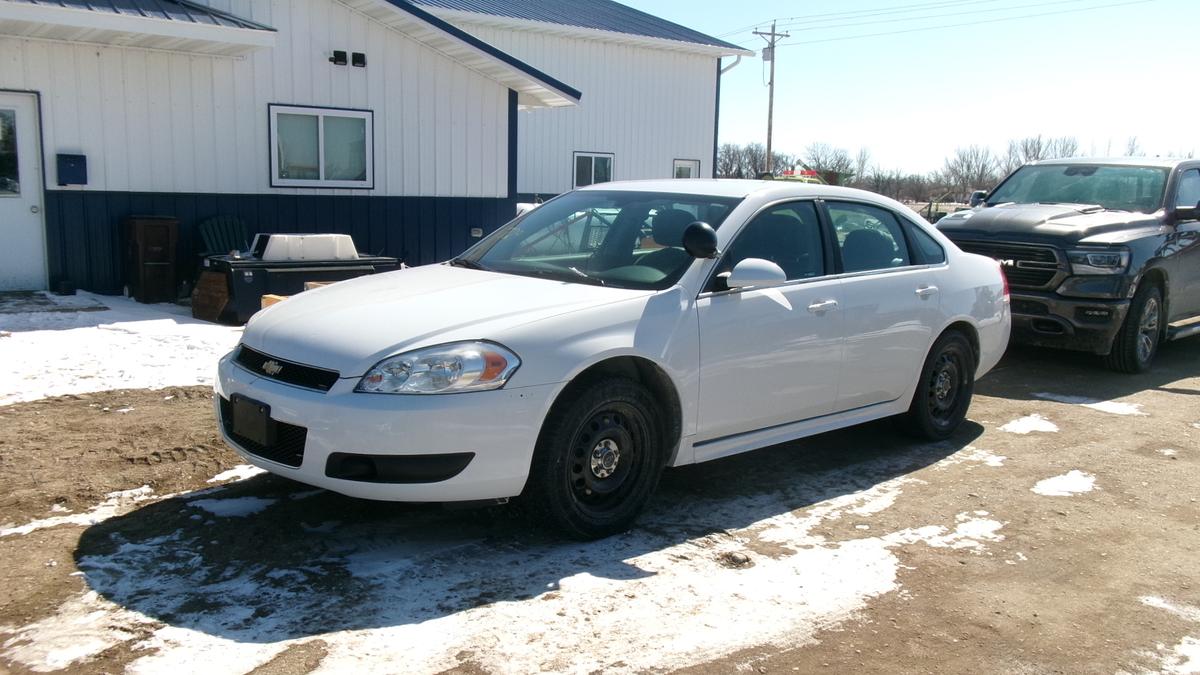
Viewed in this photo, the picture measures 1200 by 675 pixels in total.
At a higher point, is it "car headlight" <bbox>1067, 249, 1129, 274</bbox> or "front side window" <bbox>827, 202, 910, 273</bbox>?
"front side window" <bbox>827, 202, 910, 273</bbox>

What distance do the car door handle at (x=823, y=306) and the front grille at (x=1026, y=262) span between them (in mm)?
4106

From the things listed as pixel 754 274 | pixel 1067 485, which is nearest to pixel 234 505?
pixel 754 274

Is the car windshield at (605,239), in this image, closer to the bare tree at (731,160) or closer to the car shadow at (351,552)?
the car shadow at (351,552)

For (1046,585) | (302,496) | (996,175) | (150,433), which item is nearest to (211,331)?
(150,433)

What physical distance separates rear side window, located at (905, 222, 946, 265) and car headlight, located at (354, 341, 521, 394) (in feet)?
10.8

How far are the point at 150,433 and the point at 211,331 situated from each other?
359 cm

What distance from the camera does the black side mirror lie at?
4.79 m

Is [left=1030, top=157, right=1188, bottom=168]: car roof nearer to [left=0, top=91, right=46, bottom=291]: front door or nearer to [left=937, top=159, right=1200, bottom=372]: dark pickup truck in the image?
[left=937, top=159, right=1200, bottom=372]: dark pickup truck

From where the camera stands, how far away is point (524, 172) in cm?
2072

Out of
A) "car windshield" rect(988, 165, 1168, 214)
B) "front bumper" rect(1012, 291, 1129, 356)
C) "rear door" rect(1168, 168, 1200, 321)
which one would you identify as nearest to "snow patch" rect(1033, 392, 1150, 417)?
"front bumper" rect(1012, 291, 1129, 356)

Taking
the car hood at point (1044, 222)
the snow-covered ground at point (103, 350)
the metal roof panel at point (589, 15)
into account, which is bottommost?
the snow-covered ground at point (103, 350)

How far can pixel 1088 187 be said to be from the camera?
32.1ft

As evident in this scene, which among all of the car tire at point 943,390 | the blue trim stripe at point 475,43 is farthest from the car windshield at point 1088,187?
the blue trim stripe at point 475,43

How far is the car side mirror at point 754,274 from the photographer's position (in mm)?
4816
